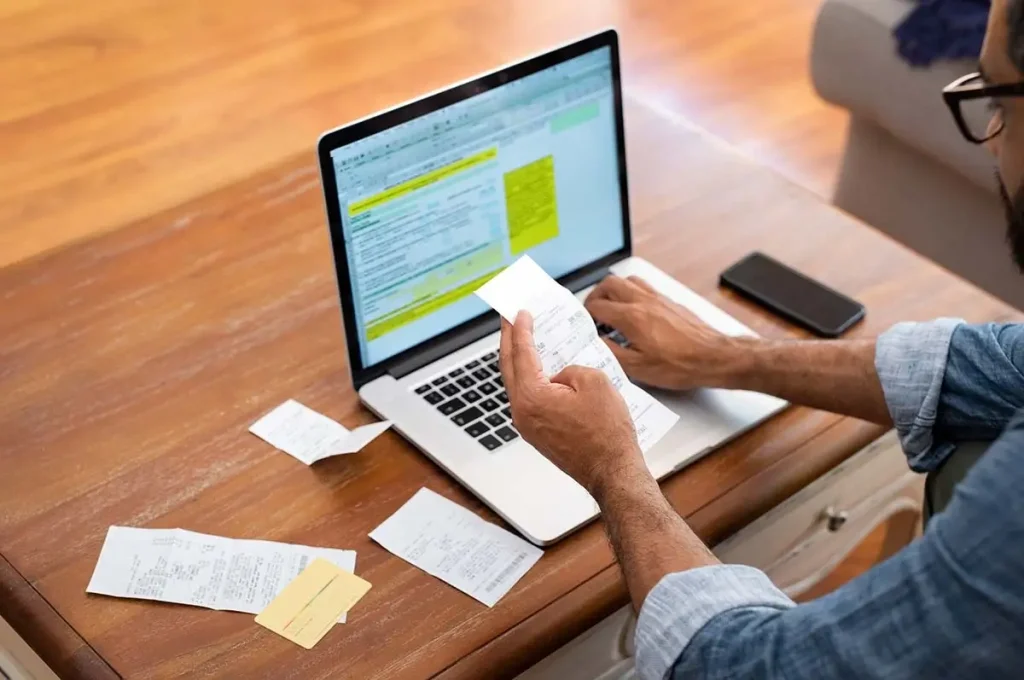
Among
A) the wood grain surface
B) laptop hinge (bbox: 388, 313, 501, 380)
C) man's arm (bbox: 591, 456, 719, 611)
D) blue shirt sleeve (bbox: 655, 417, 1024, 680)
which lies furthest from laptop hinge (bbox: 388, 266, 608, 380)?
the wood grain surface

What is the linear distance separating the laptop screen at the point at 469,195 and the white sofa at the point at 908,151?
86 cm

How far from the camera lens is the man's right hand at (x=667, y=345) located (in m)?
1.24

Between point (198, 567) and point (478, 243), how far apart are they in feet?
1.50

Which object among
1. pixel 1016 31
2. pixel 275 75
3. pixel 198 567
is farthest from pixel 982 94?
pixel 275 75

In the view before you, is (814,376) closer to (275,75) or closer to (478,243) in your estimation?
(478,243)

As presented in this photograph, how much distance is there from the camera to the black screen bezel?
1140 millimetres

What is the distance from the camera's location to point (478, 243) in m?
1.29

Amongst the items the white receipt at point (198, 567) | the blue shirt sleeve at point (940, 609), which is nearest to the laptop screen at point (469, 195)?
the white receipt at point (198, 567)

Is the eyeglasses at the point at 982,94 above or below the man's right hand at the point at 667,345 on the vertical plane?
above

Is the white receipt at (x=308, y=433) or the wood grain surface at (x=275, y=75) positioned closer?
the white receipt at (x=308, y=433)

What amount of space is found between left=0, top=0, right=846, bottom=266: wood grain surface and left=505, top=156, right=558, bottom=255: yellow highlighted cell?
1231mm

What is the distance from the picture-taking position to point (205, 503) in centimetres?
113

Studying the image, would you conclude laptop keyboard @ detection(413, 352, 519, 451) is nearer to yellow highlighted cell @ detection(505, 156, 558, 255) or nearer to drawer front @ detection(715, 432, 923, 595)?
yellow highlighted cell @ detection(505, 156, 558, 255)

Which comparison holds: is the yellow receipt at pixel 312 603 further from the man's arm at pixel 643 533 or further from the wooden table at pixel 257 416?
the man's arm at pixel 643 533
